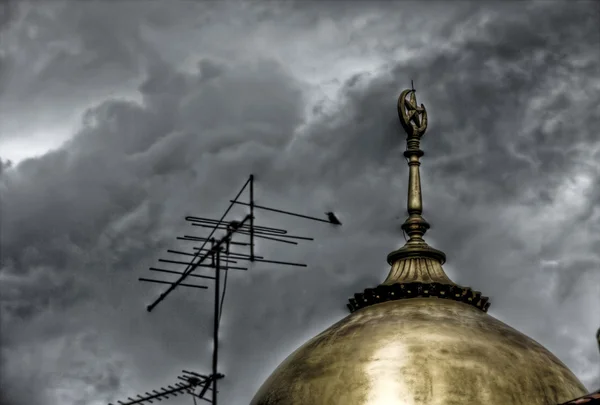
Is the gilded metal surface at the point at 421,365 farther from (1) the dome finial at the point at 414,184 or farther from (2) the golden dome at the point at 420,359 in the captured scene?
(1) the dome finial at the point at 414,184

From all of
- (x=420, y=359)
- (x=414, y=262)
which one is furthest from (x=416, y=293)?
(x=420, y=359)

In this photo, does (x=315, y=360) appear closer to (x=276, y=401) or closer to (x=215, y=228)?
(x=276, y=401)

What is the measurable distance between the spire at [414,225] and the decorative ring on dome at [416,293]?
0.43 meters

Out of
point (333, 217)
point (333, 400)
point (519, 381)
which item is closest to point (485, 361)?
point (519, 381)

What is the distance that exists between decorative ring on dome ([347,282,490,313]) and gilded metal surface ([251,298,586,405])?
49cm

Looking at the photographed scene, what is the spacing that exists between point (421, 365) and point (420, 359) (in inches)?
7.5

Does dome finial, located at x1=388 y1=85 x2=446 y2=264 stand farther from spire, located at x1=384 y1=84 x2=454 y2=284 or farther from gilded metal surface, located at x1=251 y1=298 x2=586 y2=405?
gilded metal surface, located at x1=251 y1=298 x2=586 y2=405

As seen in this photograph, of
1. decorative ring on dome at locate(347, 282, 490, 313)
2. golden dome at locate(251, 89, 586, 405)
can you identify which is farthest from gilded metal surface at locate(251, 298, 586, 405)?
decorative ring on dome at locate(347, 282, 490, 313)

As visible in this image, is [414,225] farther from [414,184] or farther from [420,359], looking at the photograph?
[420,359]

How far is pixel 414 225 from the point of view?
4353 cm

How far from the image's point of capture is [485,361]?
123ft

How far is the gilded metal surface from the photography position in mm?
36969

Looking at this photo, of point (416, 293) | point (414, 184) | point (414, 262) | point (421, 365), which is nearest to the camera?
point (421, 365)

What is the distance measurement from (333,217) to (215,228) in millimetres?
2330
